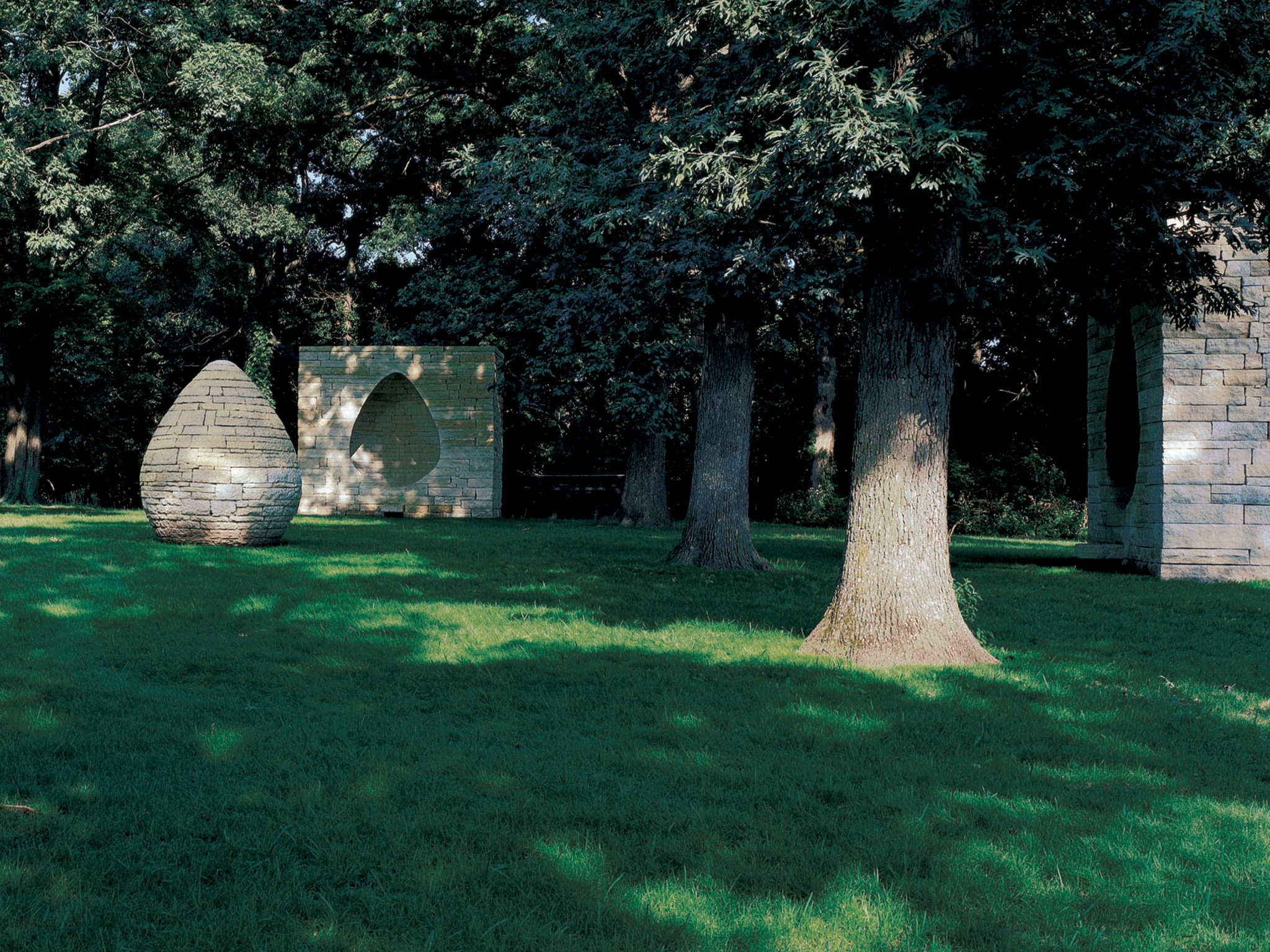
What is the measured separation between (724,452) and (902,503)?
6.37 meters

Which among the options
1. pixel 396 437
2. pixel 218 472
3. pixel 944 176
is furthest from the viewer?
pixel 396 437

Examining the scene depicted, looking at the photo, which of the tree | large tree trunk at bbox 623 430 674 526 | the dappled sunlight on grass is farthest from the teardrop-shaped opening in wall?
the dappled sunlight on grass

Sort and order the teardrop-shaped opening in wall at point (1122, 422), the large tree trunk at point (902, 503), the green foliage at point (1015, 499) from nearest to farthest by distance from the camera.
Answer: the large tree trunk at point (902, 503) → the teardrop-shaped opening in wall at point (1122, 422) → the green foliage at point (1015, 499)

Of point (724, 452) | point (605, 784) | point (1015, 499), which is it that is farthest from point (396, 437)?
point (605, 784)

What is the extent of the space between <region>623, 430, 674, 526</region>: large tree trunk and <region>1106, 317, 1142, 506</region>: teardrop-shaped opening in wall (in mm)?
9631

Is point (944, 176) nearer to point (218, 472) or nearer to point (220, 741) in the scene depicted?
point (220, 741)

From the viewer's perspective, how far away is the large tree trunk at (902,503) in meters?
7.46

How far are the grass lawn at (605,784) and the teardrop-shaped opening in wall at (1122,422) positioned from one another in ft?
22.2

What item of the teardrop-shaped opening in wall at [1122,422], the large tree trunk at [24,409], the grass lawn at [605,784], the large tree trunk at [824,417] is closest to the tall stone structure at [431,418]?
the large tree trunk at [24,409]

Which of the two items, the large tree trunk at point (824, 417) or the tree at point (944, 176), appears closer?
the tree at point (944, 176)

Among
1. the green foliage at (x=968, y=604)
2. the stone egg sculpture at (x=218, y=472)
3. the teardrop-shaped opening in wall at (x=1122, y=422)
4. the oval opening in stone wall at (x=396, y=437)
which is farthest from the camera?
the oval opening in stone wall at (x=396, y=437)

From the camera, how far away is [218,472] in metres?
13.9

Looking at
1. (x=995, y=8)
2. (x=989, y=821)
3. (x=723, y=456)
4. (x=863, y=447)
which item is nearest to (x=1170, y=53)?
(x=995, y=8)

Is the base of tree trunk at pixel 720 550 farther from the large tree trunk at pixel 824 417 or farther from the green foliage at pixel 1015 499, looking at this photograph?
the large tree trunk at pixel 824 417
